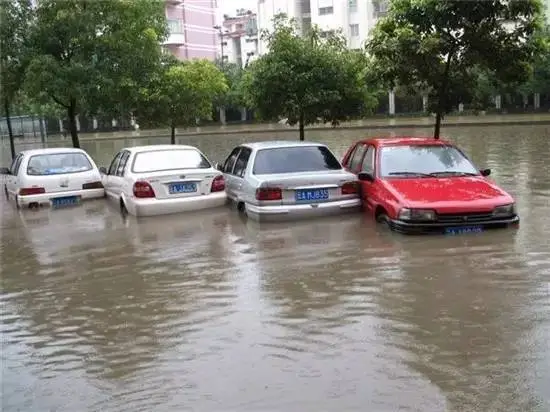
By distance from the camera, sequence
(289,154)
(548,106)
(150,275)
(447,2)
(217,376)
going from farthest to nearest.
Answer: (548,106) < (447,2) < (289,154) < (150,275) < (217,376)

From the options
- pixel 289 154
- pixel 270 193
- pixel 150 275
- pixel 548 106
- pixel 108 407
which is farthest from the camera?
pixel 548 106

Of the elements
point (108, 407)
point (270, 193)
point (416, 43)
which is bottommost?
point (108, 407)

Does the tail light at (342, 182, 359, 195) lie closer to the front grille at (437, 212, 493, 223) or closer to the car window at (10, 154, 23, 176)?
the front grille at (437, 212, 493, 223)

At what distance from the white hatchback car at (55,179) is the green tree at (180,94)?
5.93 meters

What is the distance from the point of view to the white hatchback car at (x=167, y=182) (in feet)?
35.8

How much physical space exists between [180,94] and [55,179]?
29.7 ft

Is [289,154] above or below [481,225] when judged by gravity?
above

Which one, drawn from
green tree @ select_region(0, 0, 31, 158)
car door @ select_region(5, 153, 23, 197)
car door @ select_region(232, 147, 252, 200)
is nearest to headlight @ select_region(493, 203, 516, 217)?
car door @ select_region(232, 147, 252, 200)

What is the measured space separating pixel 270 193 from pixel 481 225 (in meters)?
3.01

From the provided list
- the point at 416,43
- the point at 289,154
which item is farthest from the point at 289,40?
the point at 289,154

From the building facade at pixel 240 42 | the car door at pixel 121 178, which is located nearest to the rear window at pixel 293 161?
the car door at pixel 121 178

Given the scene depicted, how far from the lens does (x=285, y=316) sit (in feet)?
18.8

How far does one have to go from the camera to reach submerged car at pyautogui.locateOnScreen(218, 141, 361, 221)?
9.73 m

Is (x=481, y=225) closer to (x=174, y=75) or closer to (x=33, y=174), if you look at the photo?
(x=33, y=174)
